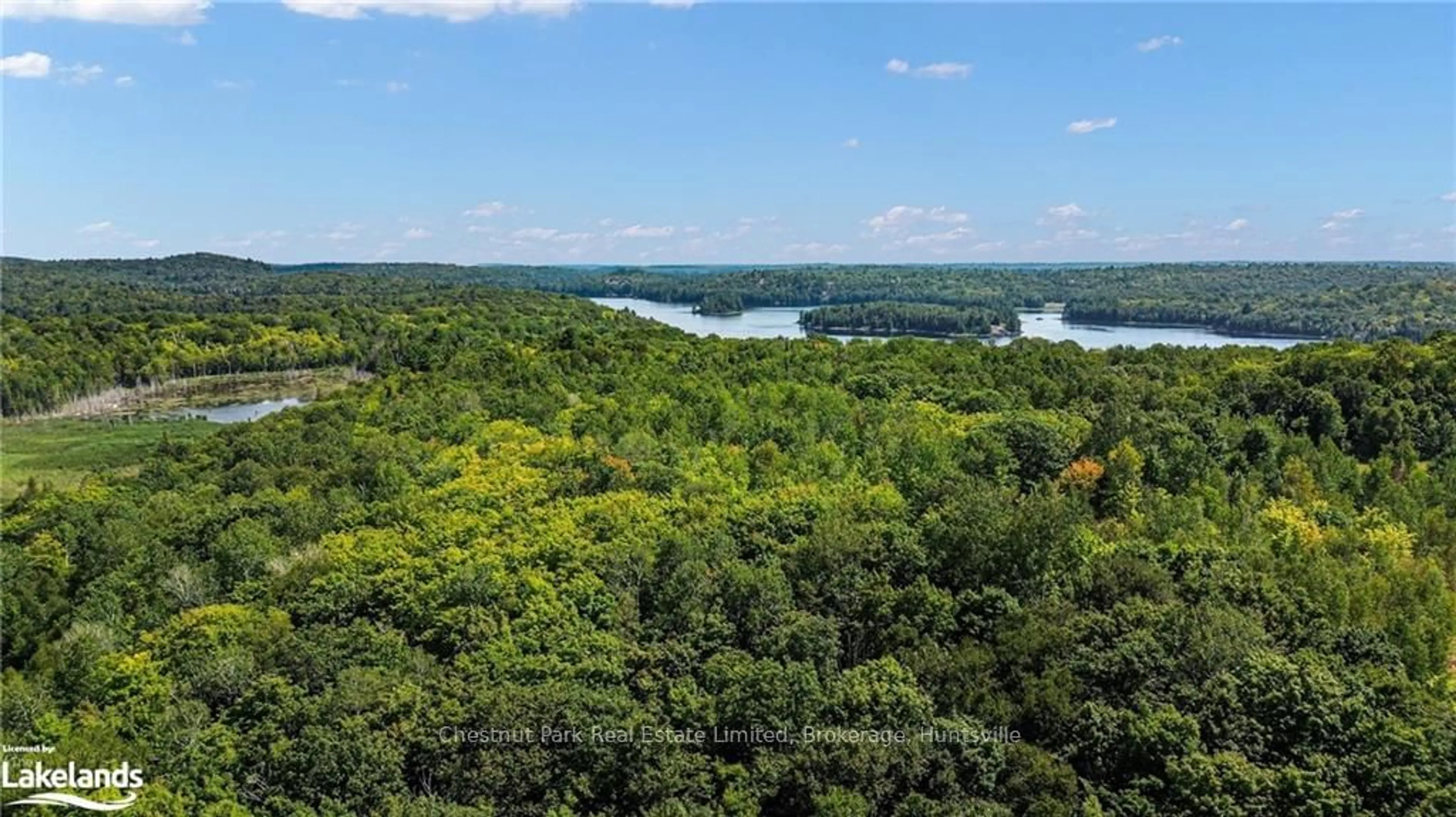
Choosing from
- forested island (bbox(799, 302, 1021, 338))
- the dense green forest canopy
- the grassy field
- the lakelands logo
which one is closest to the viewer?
the lakelands logo

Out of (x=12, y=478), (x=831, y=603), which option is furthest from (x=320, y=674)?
(x=12, y=478)

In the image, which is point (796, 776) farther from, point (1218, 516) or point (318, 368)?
point (318, 368)

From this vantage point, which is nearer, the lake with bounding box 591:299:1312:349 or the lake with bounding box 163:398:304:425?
the lake with bounding box 163:398:304:425

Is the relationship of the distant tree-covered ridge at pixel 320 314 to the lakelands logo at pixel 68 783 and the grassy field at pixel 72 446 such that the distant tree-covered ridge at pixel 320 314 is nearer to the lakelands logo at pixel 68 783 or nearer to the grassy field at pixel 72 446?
the grassy field at pixel 72 446

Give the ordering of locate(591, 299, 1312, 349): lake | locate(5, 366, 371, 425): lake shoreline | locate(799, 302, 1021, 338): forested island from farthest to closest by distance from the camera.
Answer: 1. locate(799, 302, 1021, 338): forested island
2. locate(591, 299, 1312, 349): lake
3. locate(5, 366, 371, 425): lake shoreline

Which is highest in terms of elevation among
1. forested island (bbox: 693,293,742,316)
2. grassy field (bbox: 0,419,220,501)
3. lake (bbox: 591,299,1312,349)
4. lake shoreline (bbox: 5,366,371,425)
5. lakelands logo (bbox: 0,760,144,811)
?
forested island (bbox: 693,293,742,316)

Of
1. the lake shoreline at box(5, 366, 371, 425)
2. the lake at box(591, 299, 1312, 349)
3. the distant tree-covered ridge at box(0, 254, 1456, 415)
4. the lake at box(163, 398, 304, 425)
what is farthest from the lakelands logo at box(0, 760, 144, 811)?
the distant tree-covered ridge at box(0, 254, 1456, 415)

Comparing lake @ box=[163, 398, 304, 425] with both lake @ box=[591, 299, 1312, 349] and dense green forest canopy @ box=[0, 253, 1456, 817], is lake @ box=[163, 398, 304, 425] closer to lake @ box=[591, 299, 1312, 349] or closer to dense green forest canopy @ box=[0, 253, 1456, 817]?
dense green forest canopy @ box=[0, 253, 1456, 817]

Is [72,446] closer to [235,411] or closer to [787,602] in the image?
[235,411]
